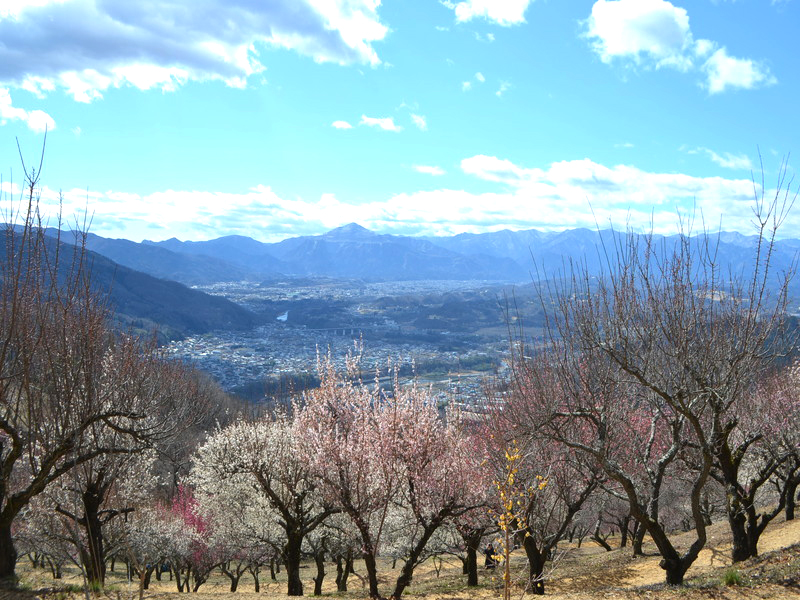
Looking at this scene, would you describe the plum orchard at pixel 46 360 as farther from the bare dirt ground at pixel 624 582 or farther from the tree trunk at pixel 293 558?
the tree trunk at pixel 293 558

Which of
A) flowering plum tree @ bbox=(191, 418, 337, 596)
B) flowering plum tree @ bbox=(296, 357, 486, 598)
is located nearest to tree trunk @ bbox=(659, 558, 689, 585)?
flowering plum tree @ bbox=(296, 357, 486, 598)

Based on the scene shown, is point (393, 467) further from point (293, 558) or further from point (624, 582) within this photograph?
point (624, 582)

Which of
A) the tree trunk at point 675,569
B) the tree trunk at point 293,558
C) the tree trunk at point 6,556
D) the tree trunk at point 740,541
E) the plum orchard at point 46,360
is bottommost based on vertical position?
the tree trunk at point 293,558

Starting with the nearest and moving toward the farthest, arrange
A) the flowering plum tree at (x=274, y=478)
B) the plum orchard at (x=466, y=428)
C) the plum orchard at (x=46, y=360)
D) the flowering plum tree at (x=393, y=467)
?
1. the plum orchard at (x=46, y=360)
2. the plum orchard at (x=466, y=428)
3. the flowering plum tree at (x=393, y=467)
4. the flowering plum tree at (x=274, y=478)

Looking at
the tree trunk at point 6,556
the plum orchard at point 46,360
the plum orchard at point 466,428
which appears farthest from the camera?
the tree trunk at point 6,556

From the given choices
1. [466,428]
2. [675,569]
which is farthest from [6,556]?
[466,428]

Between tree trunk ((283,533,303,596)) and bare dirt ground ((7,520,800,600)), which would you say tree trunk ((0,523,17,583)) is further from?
tree trunk ((283,533,303,596))

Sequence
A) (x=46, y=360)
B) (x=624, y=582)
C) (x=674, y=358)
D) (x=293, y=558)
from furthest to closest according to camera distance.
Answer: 1. (x=293, y=558)
2. (x=624, y=582)
3. (x=674, y=358)
4. (x=46, y=360)

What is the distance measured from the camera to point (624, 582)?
18.8 m

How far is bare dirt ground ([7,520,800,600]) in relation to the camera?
10.1 meters

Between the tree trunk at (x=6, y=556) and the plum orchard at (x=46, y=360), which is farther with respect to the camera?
the tree trunk at (x=6, y=556)

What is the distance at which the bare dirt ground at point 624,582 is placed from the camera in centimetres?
1010

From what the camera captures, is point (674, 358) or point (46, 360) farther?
point (674, 358)

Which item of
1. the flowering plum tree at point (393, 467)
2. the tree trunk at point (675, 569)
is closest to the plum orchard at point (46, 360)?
the flowering plum tree at point (393, 467)
